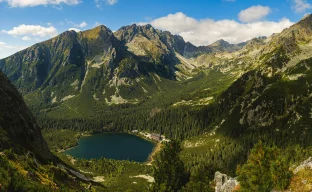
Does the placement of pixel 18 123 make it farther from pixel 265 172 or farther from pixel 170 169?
pixel 265 172

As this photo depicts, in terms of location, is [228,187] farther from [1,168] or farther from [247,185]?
[1,168]

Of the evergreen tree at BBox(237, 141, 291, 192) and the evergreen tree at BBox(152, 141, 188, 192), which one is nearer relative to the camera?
the evergreen tree at BBox(237, 141, 291, 192)

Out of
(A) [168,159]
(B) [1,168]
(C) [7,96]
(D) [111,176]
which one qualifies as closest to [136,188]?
(D) [111,176]

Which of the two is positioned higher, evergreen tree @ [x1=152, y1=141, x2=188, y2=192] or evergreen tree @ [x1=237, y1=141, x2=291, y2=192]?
evergreen tree @ [x1=237, y1=141, x2=291, y2=192]

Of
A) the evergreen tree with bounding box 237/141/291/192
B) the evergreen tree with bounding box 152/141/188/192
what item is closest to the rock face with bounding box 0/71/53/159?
the evergreen tree with bounding box 152/141/188/192

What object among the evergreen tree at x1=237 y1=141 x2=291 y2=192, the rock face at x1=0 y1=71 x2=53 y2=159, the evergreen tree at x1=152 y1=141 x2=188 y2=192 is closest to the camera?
the evergreen tree at x1=237 y1=141 x2=291 y2=192

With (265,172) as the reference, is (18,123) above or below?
above

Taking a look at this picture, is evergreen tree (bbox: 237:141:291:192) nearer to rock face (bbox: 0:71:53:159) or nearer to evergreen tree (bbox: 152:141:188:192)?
evergreen tree (bbox: 152:141:188:192)

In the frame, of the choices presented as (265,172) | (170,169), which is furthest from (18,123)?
(265,172)
